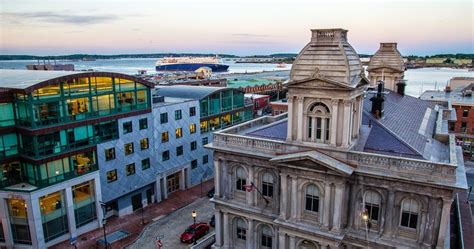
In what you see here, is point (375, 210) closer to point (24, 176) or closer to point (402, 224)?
point (402, 224)

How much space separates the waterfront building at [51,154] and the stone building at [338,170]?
17.6 m

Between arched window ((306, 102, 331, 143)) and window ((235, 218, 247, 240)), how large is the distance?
38.3ft

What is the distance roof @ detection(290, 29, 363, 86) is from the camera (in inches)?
1043

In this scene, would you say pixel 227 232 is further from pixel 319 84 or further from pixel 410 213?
pixel 319 84

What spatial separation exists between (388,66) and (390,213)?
1503 inches

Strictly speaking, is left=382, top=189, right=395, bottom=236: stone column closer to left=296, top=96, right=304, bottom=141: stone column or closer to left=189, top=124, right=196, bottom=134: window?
left=296, top=96, right=304, bottom=141: stone column

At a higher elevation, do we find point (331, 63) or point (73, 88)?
point (331, 63)

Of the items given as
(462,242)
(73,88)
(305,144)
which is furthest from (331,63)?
(73,88)

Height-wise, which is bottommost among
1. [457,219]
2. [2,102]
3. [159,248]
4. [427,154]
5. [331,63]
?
[159,248]

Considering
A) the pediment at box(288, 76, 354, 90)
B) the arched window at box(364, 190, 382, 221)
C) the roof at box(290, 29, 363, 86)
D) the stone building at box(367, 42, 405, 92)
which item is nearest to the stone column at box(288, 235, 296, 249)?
the arched window at box(364, 190, 382, 221)

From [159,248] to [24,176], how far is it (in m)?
17.1

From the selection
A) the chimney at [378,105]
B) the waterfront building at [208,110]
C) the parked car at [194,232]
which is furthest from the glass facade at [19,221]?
the chimney at [378,105]

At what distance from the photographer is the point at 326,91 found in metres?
27.3

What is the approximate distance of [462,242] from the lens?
31750 mm
